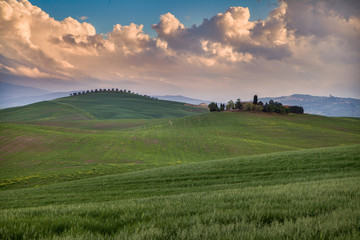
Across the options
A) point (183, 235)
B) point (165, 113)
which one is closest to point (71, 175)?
point (183, 235)

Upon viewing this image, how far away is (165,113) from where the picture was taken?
187500mm

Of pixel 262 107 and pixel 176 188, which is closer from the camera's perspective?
pixel 176 188

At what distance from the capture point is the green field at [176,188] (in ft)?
12.3

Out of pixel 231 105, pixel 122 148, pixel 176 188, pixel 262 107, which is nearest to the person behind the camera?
pixel 176 188

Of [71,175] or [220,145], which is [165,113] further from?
[71,175]

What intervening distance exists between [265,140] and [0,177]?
67.2 meters

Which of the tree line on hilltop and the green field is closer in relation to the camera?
the green field

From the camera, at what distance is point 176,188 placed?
14.0 metres

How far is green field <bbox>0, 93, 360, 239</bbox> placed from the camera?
3.75m

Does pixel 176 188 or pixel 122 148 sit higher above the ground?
pixel 176 188

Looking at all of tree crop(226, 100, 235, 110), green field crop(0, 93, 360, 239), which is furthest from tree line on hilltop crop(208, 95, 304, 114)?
green field crop(0, 93, 360, 239)

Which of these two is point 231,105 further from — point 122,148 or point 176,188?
point 176,188

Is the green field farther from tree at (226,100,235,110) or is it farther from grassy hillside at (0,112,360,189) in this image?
tree at (226,100,235,110)

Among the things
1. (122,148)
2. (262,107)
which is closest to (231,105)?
(262,107)
